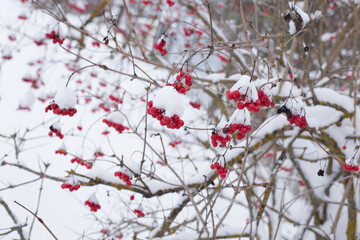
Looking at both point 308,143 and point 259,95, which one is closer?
point 259,95

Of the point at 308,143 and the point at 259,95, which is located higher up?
the point at 308,143

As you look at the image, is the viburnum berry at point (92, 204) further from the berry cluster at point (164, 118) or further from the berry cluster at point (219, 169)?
the berry cluster at point (164, 118)

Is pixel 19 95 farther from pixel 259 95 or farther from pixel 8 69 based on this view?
pixel 259 95

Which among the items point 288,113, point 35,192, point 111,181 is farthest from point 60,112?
point 35,192

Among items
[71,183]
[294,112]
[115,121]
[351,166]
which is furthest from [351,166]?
[71,183]

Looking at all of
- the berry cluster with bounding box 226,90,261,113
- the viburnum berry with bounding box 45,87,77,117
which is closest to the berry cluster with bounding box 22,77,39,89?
the viburnum berry with bounding box 45,87,77,117

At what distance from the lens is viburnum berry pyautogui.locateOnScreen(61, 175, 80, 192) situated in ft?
7.10

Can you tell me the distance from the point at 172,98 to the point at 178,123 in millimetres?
140

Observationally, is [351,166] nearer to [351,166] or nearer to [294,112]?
[351,166]

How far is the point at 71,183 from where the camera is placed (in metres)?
2.19

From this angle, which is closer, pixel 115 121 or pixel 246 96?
pixel 246 96

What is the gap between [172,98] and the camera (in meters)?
1.31

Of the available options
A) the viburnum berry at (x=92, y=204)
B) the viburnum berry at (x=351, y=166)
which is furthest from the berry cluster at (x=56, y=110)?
the viburnum berry at (x=351, y=166)

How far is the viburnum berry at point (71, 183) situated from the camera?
85.2 inches
